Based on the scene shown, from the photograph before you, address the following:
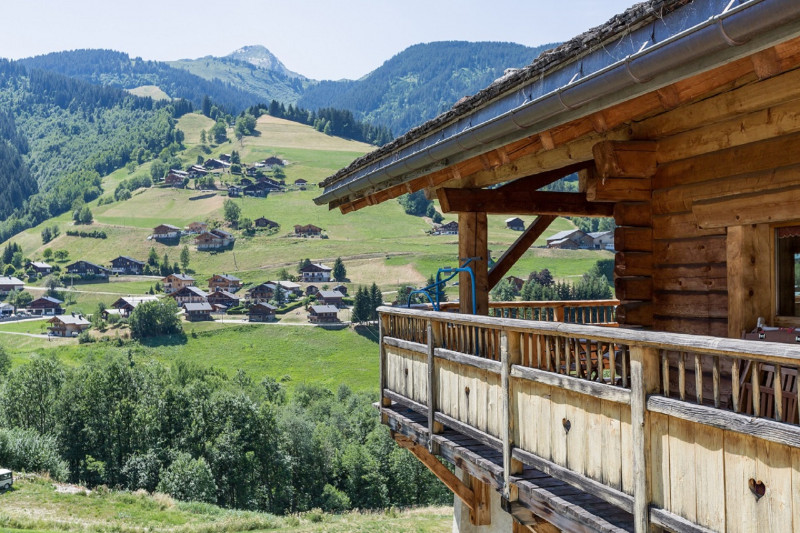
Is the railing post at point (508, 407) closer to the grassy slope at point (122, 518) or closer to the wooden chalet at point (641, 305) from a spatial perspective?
the wooden chalet at point (641, 305)

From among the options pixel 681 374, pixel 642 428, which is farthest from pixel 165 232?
pixel 681 374

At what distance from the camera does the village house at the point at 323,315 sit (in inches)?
4407

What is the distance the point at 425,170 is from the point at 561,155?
1.29m

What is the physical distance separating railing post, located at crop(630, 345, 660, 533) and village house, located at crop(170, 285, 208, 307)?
121556mm

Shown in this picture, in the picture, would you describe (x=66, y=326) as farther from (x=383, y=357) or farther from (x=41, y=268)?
(x=383, y=357)

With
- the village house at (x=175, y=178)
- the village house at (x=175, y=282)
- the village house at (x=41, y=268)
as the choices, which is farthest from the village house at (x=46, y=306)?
the village house at (x=175, y=178)

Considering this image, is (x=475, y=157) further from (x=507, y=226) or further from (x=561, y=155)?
(x=507, y=226)

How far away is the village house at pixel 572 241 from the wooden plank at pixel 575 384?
5062 inches

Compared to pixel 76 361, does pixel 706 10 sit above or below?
above

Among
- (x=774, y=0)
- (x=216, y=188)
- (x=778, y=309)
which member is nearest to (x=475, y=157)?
(x=778, y=309)

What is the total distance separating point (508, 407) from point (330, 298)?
112714mm

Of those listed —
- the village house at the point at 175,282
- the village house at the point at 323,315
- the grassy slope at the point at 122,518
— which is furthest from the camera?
the village house at the point at 175,282

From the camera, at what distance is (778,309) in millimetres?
5656

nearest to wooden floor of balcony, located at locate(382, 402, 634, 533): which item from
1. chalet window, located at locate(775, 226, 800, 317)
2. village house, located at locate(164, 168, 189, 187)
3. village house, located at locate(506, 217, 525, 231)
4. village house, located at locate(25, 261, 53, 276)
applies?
chalet window, located at locate(775, 226, 800, 317)
